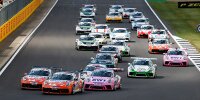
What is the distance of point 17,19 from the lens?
87.1m

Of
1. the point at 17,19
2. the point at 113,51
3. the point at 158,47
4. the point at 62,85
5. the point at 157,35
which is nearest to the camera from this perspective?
the point at 62,85

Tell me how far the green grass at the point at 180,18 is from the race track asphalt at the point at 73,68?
2.71 meters

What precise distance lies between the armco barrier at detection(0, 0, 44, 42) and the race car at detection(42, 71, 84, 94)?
27406mm

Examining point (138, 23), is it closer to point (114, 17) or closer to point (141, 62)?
point (114, 17)

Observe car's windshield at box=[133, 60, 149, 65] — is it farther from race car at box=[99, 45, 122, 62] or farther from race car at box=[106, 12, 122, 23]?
race car at box=[106, 12, 122, 23]

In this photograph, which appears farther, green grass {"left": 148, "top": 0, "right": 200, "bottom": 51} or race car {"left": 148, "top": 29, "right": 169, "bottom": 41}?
green grass {"left": 148, "top": 0, "right": 200, "bottom": 51}

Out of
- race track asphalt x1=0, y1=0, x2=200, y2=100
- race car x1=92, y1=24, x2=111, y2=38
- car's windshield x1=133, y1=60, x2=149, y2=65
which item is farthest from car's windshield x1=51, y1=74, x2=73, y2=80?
race car x1=92, y1=24, x2=111, y2=38

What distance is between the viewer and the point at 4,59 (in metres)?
62.1

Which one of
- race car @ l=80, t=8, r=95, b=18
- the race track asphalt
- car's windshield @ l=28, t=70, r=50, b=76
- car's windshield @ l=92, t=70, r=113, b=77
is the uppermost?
race car @ l=80, t=8, r=95, b=18

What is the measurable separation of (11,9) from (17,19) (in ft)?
17.0

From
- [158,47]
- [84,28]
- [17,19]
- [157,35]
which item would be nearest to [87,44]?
[158,47]

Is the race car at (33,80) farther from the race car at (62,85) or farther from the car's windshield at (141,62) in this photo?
the car's windshield at (141,62)

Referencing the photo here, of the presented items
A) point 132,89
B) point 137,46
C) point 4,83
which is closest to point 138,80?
point 132,89

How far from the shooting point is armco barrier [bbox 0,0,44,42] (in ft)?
241
